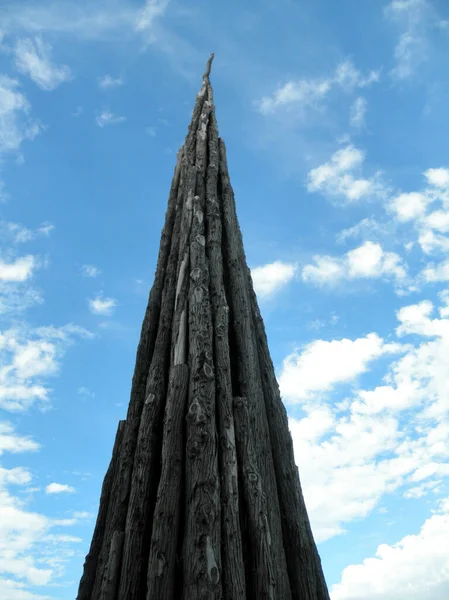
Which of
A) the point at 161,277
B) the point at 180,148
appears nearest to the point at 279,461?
the point at 161,277

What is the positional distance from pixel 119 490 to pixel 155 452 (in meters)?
0.43

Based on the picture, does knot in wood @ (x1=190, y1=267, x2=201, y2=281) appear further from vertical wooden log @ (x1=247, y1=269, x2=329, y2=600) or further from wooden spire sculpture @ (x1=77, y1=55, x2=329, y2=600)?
vertical wooden log @ (x1=247, y1=269, x2=329, y2=600)

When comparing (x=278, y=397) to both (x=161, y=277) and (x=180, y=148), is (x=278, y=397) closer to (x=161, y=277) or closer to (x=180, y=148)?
(x=161, y=277)

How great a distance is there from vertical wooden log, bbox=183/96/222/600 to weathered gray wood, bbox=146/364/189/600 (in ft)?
0.30

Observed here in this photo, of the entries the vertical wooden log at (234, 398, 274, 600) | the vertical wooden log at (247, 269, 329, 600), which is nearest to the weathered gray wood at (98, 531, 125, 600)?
the vertical wooden log at (234, 398, 274, 600)

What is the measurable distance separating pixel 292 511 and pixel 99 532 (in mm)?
1694

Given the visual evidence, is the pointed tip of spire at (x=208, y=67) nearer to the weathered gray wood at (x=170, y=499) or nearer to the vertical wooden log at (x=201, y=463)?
the vertical wooden log at (x=201, y=463)

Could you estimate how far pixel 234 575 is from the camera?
2.89m

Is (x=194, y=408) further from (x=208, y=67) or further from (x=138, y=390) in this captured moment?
(x=208, y=67)

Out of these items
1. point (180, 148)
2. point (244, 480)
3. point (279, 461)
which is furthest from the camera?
point (180, 148)

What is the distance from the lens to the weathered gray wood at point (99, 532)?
3.60 meters

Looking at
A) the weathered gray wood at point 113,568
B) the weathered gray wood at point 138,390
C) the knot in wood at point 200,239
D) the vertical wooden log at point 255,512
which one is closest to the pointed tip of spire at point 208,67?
the weathered gray wood at point 138,390

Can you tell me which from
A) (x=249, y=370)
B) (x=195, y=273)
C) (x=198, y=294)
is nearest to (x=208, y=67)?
(x=195, y=273)

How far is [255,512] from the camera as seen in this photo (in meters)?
3.29
